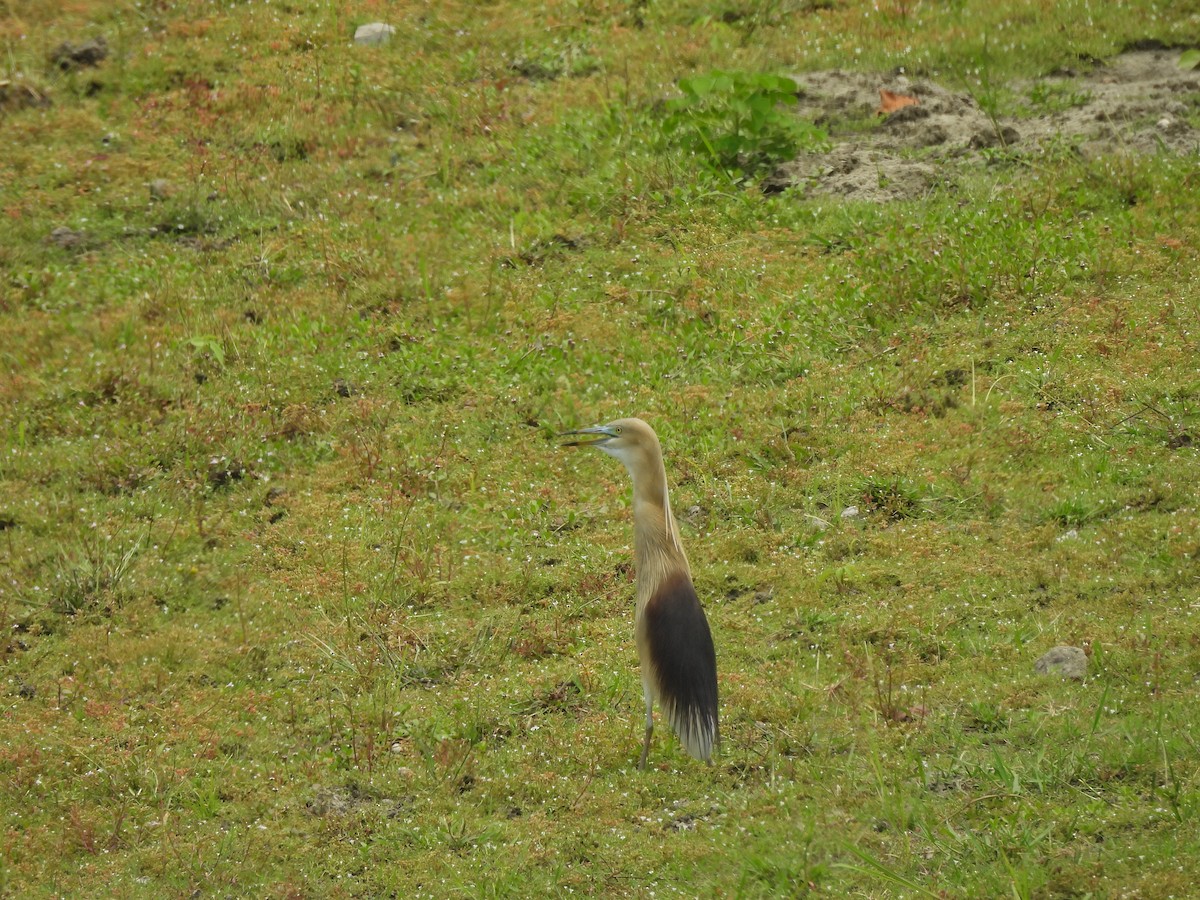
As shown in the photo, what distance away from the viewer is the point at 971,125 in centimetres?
1491

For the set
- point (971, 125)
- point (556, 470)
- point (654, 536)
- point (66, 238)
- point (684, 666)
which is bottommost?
point (556, 470)

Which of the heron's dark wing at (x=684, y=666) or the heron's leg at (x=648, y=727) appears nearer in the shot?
the heron's dark wing at (x=684, y=666)

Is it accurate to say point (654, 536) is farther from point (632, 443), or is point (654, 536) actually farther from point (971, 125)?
point (971, 125)

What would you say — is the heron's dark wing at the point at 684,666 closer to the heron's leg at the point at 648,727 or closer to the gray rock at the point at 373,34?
the heron's leg at the point at 648,727

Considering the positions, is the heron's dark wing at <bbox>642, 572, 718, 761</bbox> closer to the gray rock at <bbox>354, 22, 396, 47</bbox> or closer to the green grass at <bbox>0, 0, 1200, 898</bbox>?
the green grass at <bbox>0, 0, 1200, 898</bbox>

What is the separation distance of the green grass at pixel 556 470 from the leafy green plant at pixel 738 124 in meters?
0.57

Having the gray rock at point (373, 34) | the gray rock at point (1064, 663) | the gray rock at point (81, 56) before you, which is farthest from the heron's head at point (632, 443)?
the gray rock at point (81, 56)

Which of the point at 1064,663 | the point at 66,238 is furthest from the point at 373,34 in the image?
the point at 1064,663

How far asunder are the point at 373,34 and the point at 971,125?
24.2ft

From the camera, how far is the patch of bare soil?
14.3 meters

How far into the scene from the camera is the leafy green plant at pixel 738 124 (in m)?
14.8

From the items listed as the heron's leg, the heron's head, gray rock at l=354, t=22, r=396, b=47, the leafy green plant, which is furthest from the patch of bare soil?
the heron's leg

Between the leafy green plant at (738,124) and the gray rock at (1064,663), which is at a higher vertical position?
the leafy green plant at (738,124)

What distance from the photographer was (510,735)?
29.2 ft
